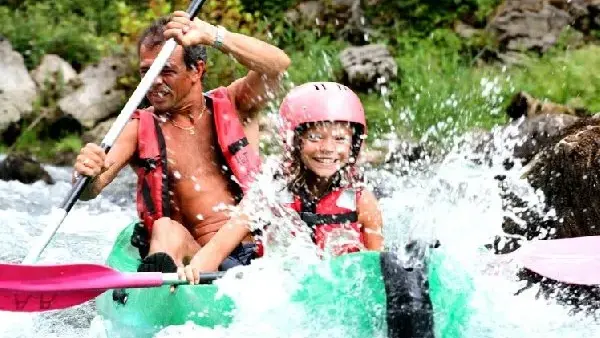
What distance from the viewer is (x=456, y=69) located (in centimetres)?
1000

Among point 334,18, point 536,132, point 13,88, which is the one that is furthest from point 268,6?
point 536,132

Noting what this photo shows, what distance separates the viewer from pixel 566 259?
401 centimetres

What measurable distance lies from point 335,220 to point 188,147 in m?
0.77

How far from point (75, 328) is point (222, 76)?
17.9 feet

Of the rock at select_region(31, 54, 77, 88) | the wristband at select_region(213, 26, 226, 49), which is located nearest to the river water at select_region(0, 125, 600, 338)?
the wristband at select_region(213, 26, 226, 49)

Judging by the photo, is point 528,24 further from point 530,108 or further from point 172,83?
point 172,83

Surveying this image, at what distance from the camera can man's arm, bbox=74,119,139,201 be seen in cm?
394

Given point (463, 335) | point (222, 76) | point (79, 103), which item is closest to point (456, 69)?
point (222, 76)

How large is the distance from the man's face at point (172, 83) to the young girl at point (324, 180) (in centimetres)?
48

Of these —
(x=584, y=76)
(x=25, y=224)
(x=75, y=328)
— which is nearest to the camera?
(x=75, y=328)

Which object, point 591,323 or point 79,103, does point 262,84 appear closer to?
point 591,323

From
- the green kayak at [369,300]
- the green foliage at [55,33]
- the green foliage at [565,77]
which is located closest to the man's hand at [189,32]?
the green kayak at [369,300]

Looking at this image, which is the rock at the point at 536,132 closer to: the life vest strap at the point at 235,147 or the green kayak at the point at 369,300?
the life vest strap at the point at 235,147

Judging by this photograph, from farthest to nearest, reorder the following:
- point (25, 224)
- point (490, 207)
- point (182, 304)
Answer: point (25, 224), point (490, 207), point (182, 304)
